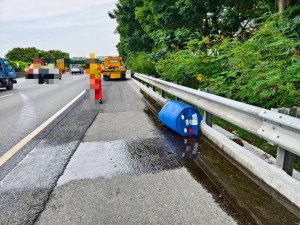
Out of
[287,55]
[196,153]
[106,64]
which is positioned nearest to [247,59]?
[287,55]

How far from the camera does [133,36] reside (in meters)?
32.3

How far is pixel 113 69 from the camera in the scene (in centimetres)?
2606

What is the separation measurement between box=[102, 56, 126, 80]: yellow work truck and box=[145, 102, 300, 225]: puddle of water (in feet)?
74.4

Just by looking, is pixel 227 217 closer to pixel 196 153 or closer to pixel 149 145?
pixel 196 153

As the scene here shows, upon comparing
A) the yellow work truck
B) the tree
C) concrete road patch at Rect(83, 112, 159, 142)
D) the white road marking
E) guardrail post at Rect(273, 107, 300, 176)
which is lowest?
the white road marking

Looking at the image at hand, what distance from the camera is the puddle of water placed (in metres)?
2.32

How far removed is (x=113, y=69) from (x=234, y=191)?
79.8 feet

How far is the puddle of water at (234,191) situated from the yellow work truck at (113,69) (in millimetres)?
22688

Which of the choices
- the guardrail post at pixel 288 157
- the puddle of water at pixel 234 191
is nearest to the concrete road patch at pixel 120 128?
the puddle of water at pixel 234 191

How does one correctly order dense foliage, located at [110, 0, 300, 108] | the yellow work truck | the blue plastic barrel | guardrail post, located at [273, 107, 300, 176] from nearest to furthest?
guardrail post, located at [273, 107, 300, 176], dense foliage, located at [110, 0, 300, 108], the blue plastic barrel, the yellow work truck

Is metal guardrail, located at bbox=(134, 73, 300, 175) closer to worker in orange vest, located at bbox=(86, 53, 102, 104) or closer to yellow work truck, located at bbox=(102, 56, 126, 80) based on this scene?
worker in orange vest, located at bbox=(86, 53, 102, 104)

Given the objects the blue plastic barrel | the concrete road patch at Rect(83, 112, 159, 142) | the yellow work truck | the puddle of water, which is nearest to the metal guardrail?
the blue plastic barrel

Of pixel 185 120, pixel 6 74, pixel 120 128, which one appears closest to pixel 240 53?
pixel 185 120

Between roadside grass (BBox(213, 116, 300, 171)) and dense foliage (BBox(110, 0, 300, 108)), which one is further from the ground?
dense foliage (BBox(110, 0, 300, 108))
